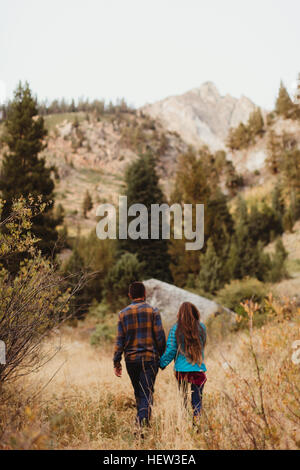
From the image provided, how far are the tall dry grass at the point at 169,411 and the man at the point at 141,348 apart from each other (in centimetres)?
29

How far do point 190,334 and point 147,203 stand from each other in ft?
42.0

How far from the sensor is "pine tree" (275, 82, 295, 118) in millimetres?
44594

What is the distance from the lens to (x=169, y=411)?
3783 mm

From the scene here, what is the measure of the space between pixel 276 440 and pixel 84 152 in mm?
79365

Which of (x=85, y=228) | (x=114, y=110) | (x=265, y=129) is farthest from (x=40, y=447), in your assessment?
(x=114, y=110)

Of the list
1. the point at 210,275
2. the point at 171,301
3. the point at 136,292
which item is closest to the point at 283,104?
the point at 210,275

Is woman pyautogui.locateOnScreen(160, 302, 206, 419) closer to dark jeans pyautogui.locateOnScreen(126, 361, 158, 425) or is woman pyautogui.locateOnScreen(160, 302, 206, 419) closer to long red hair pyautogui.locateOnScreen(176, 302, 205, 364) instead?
long red hair pyautogui.locateOnScreen(176, 302, 205, 364)

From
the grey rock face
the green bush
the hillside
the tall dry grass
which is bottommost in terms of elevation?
the tall dry grass

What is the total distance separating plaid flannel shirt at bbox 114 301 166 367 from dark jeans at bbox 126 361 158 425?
0.07 metres

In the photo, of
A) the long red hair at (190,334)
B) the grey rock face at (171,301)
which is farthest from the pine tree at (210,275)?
the long red hair at (190,334)

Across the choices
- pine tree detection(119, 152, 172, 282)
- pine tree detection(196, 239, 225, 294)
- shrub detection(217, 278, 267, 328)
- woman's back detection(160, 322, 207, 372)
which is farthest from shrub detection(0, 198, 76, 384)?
pine tree detection(196, 239, 225, 294)

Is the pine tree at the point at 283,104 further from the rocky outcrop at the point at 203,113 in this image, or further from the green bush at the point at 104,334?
the rocky outcrop at the point at 203,113

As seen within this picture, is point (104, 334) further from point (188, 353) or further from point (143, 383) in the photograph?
point (188, 353)

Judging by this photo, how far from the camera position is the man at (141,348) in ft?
11.9
